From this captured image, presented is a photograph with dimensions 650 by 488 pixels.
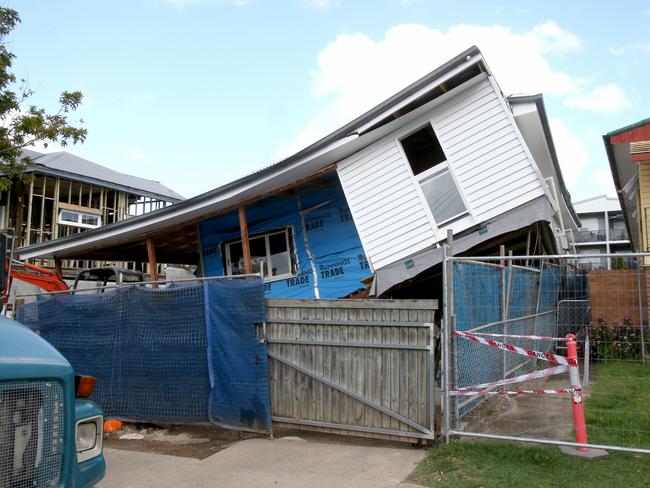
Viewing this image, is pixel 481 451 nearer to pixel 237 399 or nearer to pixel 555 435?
pixel 555 435

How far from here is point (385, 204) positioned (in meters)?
10.2

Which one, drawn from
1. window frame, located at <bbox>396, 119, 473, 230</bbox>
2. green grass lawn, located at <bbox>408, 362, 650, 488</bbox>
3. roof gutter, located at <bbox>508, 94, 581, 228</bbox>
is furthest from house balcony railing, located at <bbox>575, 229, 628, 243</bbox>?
green grass lawn, located at <bbox>408, 362, 650, 488</bbox>

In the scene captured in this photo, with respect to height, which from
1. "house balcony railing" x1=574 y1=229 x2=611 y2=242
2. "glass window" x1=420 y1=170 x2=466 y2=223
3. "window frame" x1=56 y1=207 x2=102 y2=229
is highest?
"house balcony railing" x1=574 y1=229 x2=611 y2=242

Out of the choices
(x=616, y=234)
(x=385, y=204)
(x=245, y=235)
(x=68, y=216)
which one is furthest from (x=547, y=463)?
(x=616, y=234)

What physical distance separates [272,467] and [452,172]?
592 cm

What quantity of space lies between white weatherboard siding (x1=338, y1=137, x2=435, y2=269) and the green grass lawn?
3.98 metres

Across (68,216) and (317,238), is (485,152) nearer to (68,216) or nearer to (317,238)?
(317,238)

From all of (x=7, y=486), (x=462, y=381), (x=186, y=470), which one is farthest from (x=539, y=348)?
(x=7, y=486)

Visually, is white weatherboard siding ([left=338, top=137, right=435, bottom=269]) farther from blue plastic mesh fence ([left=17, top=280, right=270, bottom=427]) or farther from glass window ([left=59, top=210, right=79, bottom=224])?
glass window ([left=59, top=210, right=79, bottom=224])

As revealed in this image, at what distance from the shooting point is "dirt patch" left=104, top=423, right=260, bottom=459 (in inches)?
273

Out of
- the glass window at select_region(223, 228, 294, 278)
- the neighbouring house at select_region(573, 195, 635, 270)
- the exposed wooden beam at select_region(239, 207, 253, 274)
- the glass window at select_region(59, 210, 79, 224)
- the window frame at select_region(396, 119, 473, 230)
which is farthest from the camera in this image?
the neighbouring house at select_region(573, 195, 635, 270)

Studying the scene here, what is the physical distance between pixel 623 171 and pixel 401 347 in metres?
12.8

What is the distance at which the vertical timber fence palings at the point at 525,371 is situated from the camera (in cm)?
607

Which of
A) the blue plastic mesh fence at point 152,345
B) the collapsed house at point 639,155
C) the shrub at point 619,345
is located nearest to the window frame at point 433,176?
the shrub at point 619,345
